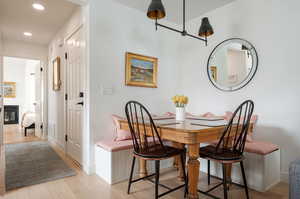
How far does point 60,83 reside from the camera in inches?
144

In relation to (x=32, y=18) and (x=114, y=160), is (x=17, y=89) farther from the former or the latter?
(x=114, y=160)

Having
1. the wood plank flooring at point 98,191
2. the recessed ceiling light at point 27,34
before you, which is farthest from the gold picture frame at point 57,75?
the wood plank flooring at point 98,191

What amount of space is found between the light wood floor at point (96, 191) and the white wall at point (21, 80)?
21.5ft

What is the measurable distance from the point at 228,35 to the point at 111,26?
1.89 metres

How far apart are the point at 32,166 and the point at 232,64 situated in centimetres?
351

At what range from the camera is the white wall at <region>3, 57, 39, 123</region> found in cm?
742

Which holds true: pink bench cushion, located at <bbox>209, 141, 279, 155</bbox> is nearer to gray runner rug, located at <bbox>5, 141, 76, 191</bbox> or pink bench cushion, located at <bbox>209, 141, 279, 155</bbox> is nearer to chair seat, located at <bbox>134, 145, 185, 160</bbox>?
chair seat, located at <bbox>134, 145, 185, 160</bbox>

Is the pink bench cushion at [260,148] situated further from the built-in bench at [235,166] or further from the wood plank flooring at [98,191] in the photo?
the wood plank flooring at [98,191]

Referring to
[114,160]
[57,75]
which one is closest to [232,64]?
[114,160]

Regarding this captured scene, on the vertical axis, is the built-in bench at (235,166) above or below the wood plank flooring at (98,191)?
above

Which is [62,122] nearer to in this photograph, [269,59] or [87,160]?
[87,160]

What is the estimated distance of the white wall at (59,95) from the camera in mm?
3094

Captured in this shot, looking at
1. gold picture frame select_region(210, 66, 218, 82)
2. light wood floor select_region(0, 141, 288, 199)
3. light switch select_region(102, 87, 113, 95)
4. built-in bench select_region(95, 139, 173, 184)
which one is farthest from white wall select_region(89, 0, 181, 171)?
gold picture frame select_region(210, 66, 218, 82)

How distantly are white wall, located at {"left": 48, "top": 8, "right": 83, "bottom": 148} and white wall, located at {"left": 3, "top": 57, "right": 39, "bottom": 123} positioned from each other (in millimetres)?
3836
